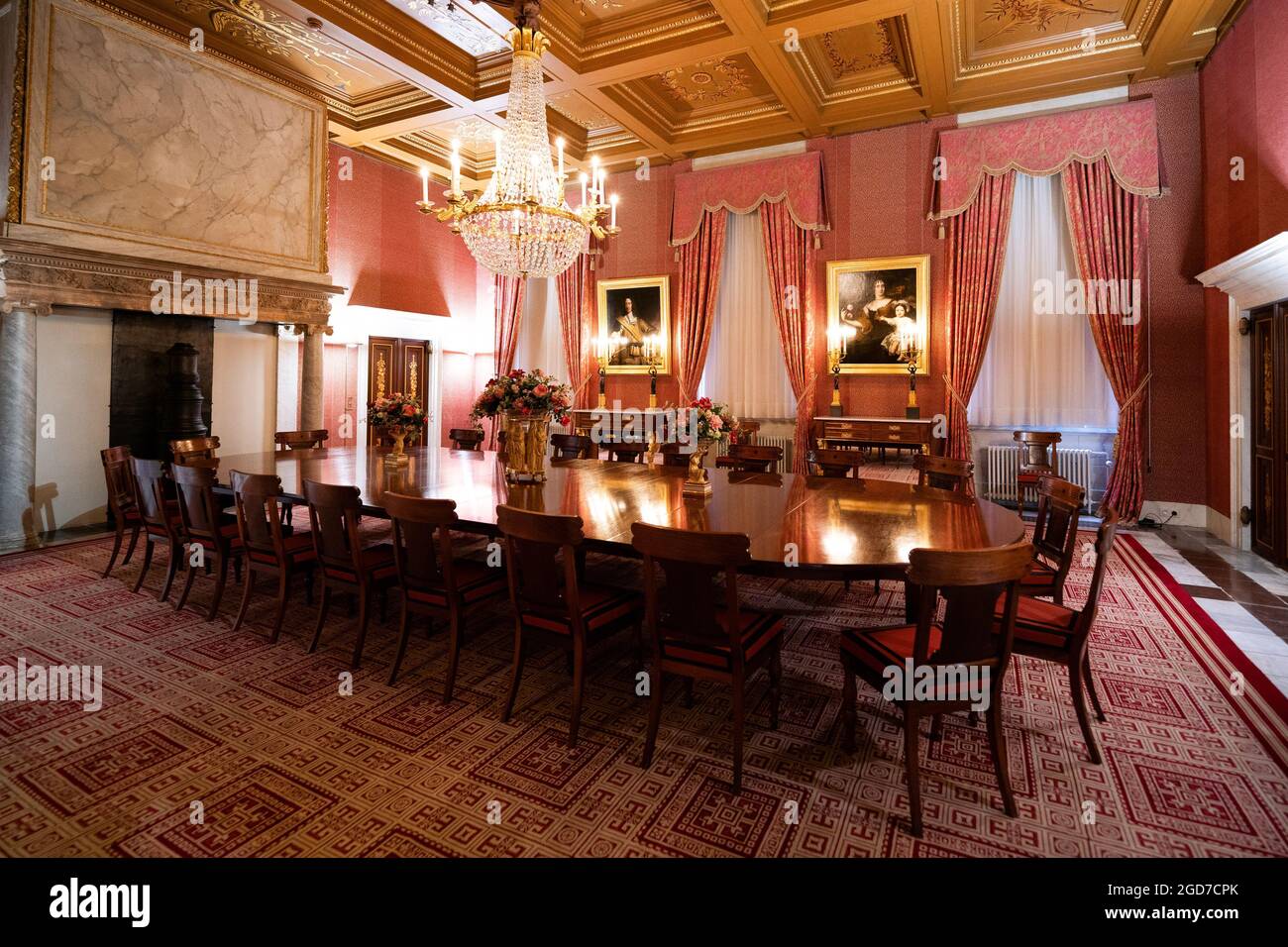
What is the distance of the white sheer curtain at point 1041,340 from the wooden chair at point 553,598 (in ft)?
20.0

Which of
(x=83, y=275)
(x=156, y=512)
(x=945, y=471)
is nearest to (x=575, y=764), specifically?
(x=945, y=471)

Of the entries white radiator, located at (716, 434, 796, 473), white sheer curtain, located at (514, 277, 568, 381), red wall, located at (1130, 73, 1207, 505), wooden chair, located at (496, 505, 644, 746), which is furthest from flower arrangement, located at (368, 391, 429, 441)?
red wall, located at (1130, 73, 1207, 505)

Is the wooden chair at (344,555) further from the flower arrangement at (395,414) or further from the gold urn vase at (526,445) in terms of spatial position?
the flower arrangement at (395,414)

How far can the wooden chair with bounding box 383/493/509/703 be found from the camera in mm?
2838

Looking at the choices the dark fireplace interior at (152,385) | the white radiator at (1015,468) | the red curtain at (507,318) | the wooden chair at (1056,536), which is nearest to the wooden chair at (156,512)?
the dark fireplace interior at (152,385)

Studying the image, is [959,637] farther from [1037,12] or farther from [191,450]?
[1037,12]

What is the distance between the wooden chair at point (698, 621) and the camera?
2.16 metres

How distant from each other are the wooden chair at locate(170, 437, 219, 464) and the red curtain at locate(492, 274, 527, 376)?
5.06 meters

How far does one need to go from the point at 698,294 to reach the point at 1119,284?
180 inches

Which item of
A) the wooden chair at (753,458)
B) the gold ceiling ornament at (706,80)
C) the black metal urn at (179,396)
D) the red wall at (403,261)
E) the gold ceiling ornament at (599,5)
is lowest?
the wooden chair at (753,458)

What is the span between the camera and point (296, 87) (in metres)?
7.11

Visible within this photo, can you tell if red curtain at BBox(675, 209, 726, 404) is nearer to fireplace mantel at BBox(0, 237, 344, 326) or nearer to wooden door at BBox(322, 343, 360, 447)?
wooden door at BBox(322, 343, 360, 447)
